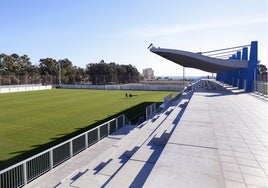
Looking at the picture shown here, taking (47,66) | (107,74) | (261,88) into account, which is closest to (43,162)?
(261,88)

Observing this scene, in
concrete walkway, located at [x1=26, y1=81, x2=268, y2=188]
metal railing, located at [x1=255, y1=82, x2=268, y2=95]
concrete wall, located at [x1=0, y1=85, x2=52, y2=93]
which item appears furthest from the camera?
concrete wall, located at [x1=0, y1=85, x2=52, y2=93]

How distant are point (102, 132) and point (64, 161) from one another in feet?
11.6

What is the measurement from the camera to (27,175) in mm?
8367

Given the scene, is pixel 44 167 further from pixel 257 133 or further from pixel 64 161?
pixel 257 133

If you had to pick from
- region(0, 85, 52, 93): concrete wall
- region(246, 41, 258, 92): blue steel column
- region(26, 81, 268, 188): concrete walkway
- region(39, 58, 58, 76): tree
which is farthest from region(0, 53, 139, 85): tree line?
region(26, 81, 268, 188): concrete walkway

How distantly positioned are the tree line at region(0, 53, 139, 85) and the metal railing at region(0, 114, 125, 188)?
171ft

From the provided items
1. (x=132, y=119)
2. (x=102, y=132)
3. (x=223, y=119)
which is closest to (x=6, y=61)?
(x=132, y=119)

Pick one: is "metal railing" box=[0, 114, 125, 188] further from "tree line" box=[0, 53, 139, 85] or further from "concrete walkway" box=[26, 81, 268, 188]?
"tree line" box=[0, 53, 139, 85]

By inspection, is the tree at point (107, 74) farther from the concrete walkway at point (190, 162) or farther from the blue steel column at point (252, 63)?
the concrete walkway at point (190, 162)

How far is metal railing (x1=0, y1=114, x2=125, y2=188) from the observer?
7773 millimetres

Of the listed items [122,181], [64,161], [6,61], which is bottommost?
[64,161]

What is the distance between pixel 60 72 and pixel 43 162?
69850 millimetres

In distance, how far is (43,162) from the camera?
907 centimetres

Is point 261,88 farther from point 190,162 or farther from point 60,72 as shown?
point 60,72
